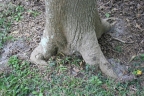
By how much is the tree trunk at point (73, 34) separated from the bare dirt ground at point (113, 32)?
0.30 m

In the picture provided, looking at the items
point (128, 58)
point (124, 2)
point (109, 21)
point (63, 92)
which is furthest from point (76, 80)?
point (124, 2)

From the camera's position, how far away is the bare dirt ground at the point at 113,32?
4.39m

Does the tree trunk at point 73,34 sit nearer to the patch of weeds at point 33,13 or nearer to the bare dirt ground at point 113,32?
the bare dirt ground at point 113,32

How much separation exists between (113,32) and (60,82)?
1.60m

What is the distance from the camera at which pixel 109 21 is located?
514 centimetres

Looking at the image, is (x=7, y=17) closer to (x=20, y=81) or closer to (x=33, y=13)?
(x=33, y=13)

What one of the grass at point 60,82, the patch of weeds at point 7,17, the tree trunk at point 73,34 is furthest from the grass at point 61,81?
the patch of weeds at point 7,17

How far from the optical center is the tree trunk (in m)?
3.73

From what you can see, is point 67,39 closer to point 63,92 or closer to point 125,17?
point 63,92

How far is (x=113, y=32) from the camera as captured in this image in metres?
4.80

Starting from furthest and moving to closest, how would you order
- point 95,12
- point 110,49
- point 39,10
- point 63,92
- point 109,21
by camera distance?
point 39,10 → point 109,21 → point 110,49 → point 95,12 → point 63,92

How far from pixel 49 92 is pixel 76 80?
476 mm

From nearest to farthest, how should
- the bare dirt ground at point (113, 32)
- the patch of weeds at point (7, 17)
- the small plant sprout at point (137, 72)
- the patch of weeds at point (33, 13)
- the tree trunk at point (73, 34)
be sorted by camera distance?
A: the tree trunk at point (73, 34) → the small plant sprout at point (137, 72) → the bare dirt ground at point (113, 32) → the patch of weeds at point (7, 17) → the patch of weeds at point (33, 13)

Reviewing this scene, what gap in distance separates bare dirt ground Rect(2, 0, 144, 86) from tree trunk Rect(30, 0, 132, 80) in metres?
0.30
